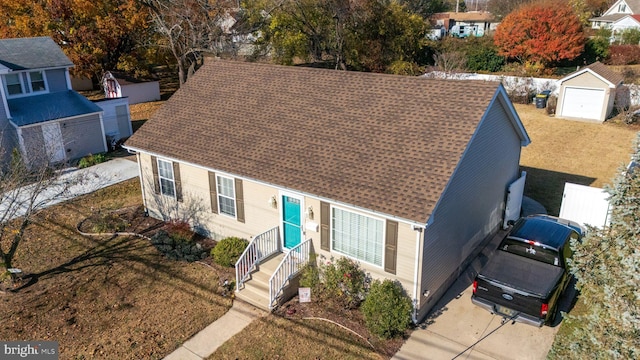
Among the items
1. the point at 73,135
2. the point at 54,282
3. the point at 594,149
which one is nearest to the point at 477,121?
the point at 54,282

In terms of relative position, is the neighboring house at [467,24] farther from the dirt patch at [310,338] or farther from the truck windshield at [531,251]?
the dirt patch at [310,338]

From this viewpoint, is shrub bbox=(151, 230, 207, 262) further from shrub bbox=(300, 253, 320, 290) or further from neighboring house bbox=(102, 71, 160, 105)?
neighboring house bbox=(102, 71, 160, 105)

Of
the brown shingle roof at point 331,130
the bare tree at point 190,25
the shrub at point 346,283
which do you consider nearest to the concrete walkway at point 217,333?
the shrub at point 346,283

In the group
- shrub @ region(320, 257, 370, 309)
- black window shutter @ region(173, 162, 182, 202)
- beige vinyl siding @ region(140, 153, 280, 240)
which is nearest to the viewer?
shrub @ region(320, 257, 370, 309)

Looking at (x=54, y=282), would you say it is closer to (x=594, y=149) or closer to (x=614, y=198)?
(x=614, y=198)

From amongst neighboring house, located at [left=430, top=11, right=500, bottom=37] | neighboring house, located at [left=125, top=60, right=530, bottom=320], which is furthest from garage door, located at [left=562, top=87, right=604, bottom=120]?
neighboring house, located at [left=430, top=11, right=500, bottom=37]

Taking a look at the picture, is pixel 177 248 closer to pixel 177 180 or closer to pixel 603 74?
pixel 177 180
